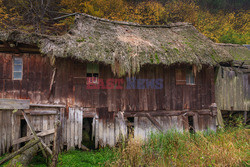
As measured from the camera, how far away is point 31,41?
195 inches

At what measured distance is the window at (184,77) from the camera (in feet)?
21.8

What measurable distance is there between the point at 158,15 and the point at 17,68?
1231cm

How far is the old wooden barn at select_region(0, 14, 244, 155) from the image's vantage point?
530 centimetres

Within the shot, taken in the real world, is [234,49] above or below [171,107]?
above

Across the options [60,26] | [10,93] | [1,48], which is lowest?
[10,93]

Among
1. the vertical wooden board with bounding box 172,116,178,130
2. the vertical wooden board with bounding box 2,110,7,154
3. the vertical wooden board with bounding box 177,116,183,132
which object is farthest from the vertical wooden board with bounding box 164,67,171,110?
the vertical wooden board with bounding box 2,110,7,154

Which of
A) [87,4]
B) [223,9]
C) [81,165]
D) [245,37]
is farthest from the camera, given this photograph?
[223,9]

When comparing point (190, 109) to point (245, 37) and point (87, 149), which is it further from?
point (245, 37)

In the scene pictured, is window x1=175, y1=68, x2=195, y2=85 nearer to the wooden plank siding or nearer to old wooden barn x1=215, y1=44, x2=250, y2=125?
the wooden plank siding

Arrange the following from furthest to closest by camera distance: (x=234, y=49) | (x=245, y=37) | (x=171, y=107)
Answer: (x=245, y=37) < (x=234, y=49) < (x=171, y=107)

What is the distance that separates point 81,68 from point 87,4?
758cm

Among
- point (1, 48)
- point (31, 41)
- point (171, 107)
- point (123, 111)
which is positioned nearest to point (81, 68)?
point (31, 41)

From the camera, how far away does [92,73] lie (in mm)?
5906

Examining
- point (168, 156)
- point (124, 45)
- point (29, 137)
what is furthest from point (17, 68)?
point (168, 156)
